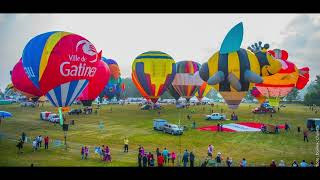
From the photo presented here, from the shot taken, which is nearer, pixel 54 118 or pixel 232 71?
pixel 232 71

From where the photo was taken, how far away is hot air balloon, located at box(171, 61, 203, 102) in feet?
174

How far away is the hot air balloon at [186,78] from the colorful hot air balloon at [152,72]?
22.2 feet

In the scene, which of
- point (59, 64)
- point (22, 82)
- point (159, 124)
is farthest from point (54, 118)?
point (159, 124)

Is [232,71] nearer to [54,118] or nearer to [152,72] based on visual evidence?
[54,118]

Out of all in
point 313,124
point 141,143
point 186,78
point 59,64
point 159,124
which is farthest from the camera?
point 186,78

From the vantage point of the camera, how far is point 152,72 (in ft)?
146

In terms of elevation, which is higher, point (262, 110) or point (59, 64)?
point (59, 64)

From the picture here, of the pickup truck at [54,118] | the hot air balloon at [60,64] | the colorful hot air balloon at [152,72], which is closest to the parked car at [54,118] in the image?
the pickup truck at [54,118]

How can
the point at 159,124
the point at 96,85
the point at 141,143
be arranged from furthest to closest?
the point at 96,85
the point at 159,124
the point at 141,143

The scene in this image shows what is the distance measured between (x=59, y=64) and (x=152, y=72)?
60.8 ft

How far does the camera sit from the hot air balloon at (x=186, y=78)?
52.9 m

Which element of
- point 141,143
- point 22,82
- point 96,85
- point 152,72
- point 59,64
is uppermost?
point 152,72

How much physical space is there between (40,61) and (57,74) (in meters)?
1.81
